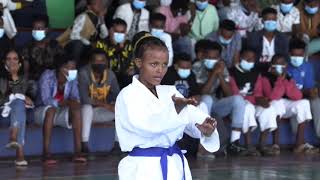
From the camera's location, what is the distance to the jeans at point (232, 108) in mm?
10867

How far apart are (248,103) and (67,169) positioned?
3138 mm

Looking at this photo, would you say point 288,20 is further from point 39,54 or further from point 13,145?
point 13,145

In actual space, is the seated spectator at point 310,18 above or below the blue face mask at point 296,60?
above

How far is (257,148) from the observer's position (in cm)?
1147

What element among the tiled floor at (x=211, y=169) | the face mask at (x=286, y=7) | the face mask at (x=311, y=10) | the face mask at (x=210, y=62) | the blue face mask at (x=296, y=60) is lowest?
the tiled floor at (x=211, y=169)

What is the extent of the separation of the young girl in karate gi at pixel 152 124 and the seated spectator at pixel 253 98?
641 cm

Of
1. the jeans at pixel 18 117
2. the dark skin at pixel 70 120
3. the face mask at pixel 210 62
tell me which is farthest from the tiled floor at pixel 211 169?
the face mask at pixel 210 62

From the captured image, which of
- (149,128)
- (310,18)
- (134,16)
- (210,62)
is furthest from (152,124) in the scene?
(310,18)

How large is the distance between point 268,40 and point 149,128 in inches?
302

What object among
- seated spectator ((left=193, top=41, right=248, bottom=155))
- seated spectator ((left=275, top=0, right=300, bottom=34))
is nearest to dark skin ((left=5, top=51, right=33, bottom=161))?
seated spectator ((left=193, top=41, right=248, bottom=155))

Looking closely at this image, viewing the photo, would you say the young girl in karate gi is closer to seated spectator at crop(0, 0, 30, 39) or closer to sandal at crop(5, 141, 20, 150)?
sandal at crop(5, 141, 20, 150)

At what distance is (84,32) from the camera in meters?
10.7

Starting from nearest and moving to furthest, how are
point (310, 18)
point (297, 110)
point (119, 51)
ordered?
point (119, 51)
point (297, 110)
point (310, 18)

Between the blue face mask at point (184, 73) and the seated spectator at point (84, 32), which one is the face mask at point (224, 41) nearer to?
the blue face mask at point (184, 73)
